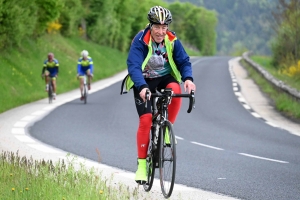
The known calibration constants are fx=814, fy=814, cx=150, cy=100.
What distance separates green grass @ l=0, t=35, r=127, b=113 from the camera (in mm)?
26052

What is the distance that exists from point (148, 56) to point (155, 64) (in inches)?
4.4

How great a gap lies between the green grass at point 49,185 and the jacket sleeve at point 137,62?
1.03m

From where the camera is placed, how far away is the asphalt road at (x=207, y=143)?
9.38m

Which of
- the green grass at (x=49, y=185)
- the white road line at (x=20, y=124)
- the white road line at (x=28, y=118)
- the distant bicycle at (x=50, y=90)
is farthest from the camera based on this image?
the distant bicycle at (x=50, y=90)

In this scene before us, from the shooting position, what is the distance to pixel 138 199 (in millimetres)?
7832

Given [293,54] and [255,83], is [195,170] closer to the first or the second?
[255,83]

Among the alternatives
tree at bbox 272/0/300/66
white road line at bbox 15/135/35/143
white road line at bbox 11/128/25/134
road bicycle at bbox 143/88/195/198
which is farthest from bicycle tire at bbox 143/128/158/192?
tree at bbox 272/0/300/66

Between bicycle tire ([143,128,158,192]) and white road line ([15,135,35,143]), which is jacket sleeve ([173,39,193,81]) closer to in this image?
bicycle tire ([143,128,158,192])

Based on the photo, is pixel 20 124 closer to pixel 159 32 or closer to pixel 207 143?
pixel 207 143

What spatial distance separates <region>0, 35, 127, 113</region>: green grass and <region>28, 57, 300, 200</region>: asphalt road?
272cm

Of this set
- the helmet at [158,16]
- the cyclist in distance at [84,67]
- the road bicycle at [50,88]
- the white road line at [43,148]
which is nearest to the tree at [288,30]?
the cyclist in distance at [84,67]

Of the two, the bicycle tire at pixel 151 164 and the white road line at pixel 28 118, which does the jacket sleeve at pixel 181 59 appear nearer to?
the bicycle tire at pixel 151 164

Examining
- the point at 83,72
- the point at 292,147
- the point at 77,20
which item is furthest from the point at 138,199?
the point at 77,20

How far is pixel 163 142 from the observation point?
766 cm
